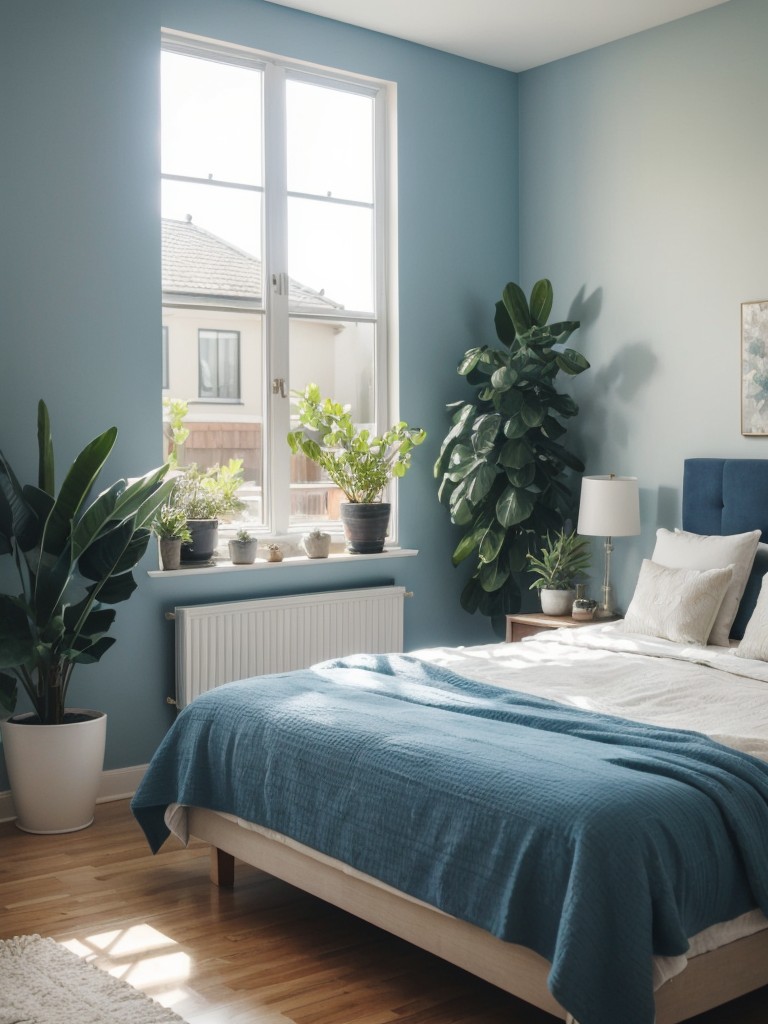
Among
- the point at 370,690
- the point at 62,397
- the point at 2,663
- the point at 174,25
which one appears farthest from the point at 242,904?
the point at 174,25

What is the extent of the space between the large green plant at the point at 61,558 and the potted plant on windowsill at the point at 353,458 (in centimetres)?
100

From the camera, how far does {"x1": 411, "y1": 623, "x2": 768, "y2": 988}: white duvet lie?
304 centimetres

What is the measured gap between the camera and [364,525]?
512cm

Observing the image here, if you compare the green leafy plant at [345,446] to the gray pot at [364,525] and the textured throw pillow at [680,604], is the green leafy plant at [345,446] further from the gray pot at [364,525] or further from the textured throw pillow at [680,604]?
the textured throw pillow at [680,604]

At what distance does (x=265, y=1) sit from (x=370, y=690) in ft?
9.89

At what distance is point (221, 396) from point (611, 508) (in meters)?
1.72

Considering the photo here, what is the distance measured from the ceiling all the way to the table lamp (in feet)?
6.52

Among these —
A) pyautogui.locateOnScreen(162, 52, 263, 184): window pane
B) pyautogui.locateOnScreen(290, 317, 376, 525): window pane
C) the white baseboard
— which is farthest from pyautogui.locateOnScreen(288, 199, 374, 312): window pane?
the white baseboard

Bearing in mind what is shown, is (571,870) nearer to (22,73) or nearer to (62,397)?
(62,397)

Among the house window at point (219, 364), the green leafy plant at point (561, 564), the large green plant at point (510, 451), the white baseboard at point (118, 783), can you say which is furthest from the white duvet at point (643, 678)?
the house window at point (219, 364)

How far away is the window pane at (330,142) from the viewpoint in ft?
16.8

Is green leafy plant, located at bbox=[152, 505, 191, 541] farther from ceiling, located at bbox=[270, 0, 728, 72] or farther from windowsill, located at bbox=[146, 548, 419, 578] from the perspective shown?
ceiling, located at bbox=[270, 0, 728, 72]

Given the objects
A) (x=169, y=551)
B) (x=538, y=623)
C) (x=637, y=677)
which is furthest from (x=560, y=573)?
(x=169, y=551)

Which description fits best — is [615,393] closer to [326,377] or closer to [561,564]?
[561,564]
